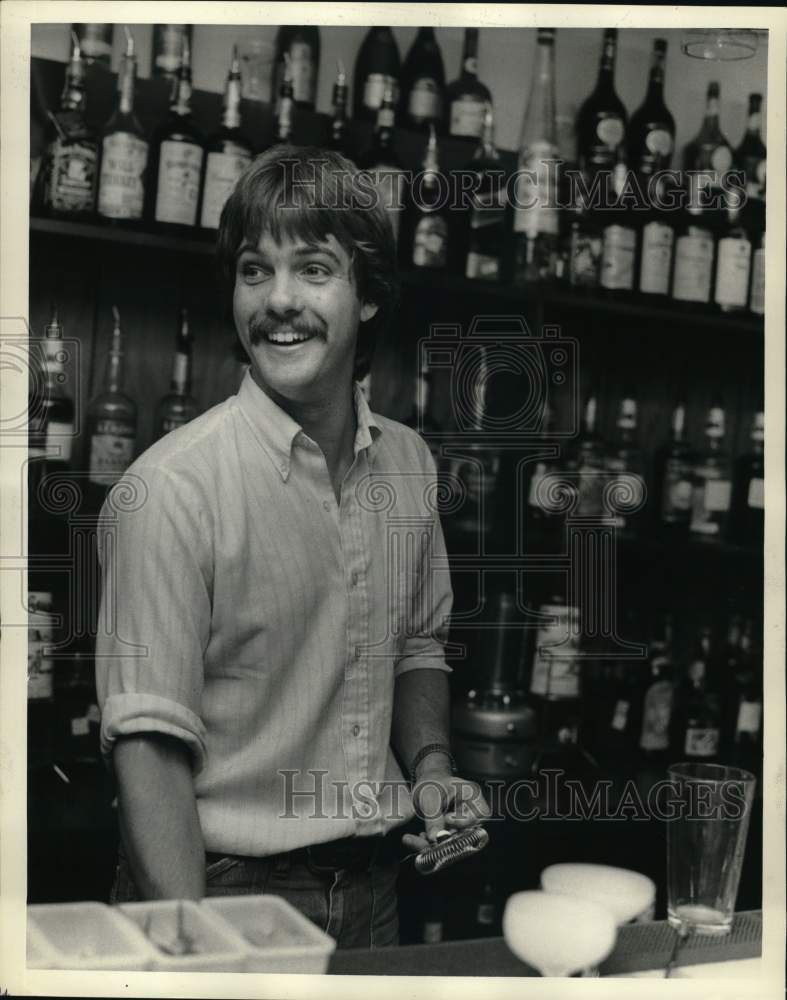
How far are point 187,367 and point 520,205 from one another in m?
0.47

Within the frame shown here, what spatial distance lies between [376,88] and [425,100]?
0.25ft

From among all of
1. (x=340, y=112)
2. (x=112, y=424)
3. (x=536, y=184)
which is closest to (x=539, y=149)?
(x=536, y=184)

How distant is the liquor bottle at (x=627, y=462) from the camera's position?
156 centimetres

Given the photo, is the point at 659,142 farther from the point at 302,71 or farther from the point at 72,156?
the point at 72,156

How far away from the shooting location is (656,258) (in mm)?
1639

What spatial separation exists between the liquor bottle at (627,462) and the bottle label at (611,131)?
35cm

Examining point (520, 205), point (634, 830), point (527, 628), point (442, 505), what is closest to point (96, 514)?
point (442, 505)

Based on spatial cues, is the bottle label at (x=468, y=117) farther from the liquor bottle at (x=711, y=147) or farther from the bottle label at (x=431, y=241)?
the liquor bottle at (x=711, y=147)

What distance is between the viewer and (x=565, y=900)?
1080mm

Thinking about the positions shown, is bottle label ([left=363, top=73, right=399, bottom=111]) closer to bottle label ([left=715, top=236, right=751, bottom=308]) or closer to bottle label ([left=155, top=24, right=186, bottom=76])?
bottle label ([left=155, top=24, right=186, bottom=76])

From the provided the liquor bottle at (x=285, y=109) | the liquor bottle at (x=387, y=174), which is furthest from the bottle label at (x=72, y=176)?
the liquor bottle at (x=387, y=174)

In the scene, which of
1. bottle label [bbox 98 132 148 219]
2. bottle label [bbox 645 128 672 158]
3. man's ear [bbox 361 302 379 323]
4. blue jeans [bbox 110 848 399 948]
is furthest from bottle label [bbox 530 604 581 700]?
bottle label [bbox 98 132 148 219]

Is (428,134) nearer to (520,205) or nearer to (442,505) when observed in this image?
(520,205)

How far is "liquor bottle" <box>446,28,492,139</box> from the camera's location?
4.95 ft
